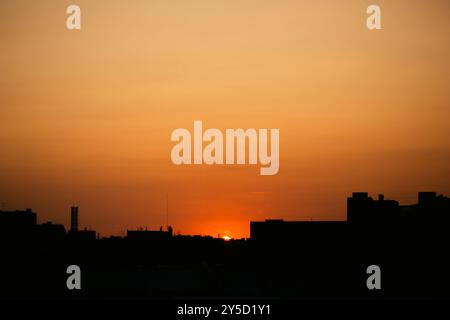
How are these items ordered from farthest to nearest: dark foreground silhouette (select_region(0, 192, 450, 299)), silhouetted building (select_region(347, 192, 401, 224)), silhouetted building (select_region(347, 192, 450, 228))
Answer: silhouetted building (select_region(347, 192, 401, 224)) → silhouetted building (select_region(347, 192, 450, 228)) → dark foreground silhouette (select_region(0, 192, 450, 299))

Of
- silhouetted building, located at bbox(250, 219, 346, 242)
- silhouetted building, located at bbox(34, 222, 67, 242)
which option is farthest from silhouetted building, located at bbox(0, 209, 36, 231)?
silhouetted building, located at bbox(250, 219, 346, 242)

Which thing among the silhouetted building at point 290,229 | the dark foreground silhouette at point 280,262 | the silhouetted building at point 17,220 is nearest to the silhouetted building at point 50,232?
the silhouetted building at point 17,220

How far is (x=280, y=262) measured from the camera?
91625 mm

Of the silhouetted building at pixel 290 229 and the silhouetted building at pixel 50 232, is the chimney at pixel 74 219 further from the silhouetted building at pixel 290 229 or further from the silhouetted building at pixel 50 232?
the silhouetted building at pixel 290 229

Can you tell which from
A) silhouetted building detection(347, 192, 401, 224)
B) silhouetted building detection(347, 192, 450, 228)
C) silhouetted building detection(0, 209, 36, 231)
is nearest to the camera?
silhouetted building detection(347, 192, 450, 228)

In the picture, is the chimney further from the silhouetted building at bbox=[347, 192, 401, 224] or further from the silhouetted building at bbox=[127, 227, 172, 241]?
the silhouetted building at bbox=[347, 192, 401, 224]

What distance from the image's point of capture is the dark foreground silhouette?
256 ft

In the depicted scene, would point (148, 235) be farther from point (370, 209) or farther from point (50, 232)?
point (370, 209)

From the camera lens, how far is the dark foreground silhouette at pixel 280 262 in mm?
78000

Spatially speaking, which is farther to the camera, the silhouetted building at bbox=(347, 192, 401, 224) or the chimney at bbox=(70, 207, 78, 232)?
the chimney at bbox=(70, 207, 78, 232)

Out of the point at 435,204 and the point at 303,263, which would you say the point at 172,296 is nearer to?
the point at 303,263
